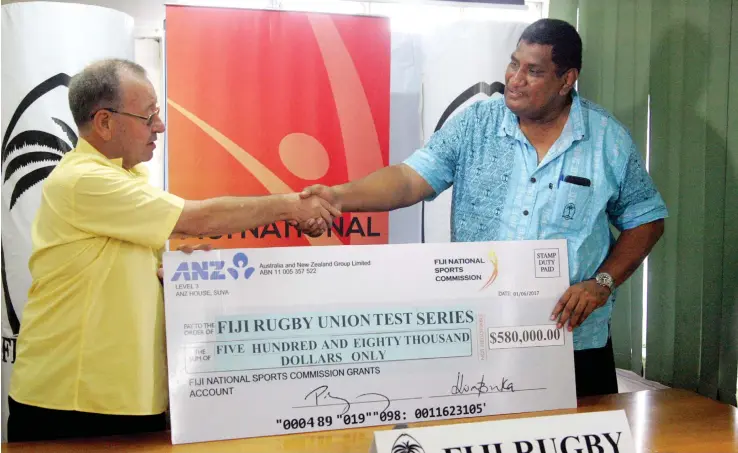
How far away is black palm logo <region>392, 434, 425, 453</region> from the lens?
1.09 metres

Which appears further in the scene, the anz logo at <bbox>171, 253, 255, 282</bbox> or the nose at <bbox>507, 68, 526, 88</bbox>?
the nose at <bbox>507, 68, 526, 88</bbox>

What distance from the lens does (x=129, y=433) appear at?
1371mm

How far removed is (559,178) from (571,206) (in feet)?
0.25

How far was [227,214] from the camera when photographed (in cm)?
148

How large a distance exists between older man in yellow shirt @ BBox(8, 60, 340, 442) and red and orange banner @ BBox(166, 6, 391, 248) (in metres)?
0.76

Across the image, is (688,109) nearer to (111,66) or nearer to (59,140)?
(111,66)

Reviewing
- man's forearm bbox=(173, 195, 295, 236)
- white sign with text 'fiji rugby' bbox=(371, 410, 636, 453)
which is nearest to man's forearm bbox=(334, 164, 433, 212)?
man's forearm bbox=(173, 195, 295, 236)

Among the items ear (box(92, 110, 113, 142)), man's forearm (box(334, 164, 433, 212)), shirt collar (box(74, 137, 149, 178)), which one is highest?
ear (box(92, 110, 113, 142))

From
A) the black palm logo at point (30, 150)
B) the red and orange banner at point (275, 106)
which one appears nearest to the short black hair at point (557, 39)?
the red and orange banner at point (275, 106)

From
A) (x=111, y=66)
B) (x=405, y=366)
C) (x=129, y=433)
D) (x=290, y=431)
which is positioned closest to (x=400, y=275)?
(x=405, y=366)

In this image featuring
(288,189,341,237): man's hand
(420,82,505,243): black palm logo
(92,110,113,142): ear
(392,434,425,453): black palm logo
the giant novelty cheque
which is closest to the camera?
(392,434,425,453): black palm logo

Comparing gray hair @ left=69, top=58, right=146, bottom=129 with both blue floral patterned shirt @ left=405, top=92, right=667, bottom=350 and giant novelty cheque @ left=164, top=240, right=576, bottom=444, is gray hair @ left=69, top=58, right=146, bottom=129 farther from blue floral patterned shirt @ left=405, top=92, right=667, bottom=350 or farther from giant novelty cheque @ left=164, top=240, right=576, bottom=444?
blue floral patterned shirt @ left=405, top=92, right=667, bottom=350

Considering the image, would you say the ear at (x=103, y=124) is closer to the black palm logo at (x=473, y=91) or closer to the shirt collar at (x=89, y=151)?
the shirt collar at (x=89, y=151)

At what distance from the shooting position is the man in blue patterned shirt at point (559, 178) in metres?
1.66
